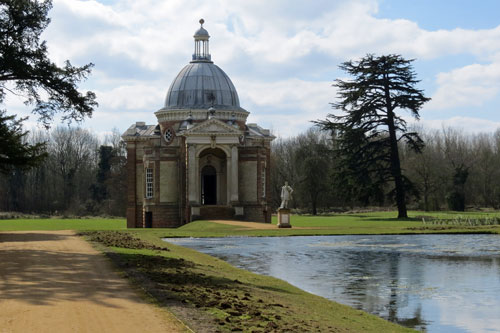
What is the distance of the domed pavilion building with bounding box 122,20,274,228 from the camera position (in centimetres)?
5809

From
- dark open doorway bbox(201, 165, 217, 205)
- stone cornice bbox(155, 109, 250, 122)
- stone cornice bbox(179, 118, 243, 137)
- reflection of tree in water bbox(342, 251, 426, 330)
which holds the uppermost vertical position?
stone cornice bbox(155, 109, 250, 122)

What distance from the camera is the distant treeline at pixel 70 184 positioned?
93688 millimetres

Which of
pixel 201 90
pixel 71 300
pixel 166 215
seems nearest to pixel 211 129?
pixel 201 90

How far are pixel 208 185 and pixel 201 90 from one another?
316 inches

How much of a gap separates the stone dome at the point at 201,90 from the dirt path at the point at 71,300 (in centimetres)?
4123

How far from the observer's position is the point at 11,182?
102000 mm

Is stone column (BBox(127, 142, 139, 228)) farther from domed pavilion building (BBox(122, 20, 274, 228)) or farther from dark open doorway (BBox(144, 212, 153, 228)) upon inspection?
dark open doorway (BBox(144, 212, 153, 228))

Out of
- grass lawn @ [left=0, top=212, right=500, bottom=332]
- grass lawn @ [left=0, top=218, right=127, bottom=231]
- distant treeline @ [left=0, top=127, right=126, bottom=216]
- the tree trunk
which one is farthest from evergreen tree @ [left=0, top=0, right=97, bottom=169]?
distant treeline @ [left=0, top=127, right=126, bottom=216]

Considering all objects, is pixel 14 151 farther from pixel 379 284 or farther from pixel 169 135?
pixel 169 135

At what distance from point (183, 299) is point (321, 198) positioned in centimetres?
7505

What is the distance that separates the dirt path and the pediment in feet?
117

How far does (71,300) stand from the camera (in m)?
14.1

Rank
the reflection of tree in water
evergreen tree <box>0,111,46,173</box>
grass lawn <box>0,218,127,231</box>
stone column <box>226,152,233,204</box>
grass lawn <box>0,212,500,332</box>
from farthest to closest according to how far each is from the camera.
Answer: stone column <box>226,152,233,204</box> → grass lawn <box>0,218,127,231</box> → evergreen tree <box>0,111,46,173</box> → the reflection of tree in water → grass lawn <box>0,212,500,332</box>

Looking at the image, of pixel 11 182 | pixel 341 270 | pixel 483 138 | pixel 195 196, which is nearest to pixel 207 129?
pixel 195 196
